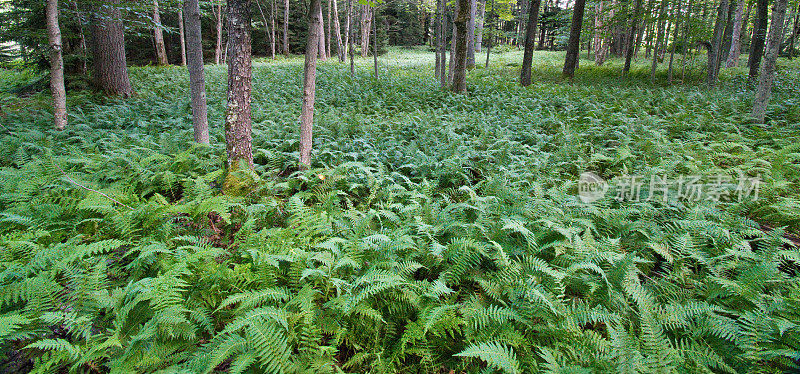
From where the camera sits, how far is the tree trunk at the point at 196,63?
5664 mm

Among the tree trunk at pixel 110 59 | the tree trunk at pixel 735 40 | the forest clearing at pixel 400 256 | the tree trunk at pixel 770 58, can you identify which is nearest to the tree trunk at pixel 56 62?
the forest clearing at pixel 400 256

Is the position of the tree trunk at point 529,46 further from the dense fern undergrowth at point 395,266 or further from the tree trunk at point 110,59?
the tree trunk at point 110,59

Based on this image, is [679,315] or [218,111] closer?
[679,315]

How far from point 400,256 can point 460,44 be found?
927cm

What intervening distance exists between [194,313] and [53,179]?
3788 mm

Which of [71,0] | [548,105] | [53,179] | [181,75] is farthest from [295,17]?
[53,179]

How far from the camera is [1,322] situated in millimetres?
2258

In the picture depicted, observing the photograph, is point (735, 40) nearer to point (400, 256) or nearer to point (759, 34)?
point (759, 34)

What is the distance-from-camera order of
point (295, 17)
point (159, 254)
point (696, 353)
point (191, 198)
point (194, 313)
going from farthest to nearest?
point (295, 17), point (191, 198), point (159, 254), point (194, 313), point (696, 353)

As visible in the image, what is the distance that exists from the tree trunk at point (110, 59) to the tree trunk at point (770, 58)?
15.4 meters

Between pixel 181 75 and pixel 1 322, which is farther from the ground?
pixel 181 75

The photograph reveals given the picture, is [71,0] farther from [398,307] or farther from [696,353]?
[696,353]

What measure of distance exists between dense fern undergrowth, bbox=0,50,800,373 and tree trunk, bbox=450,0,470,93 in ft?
18.8

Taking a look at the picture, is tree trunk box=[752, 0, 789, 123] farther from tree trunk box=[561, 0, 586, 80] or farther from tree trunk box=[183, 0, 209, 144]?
tree trunk box=[183, 0, 209, 144]
